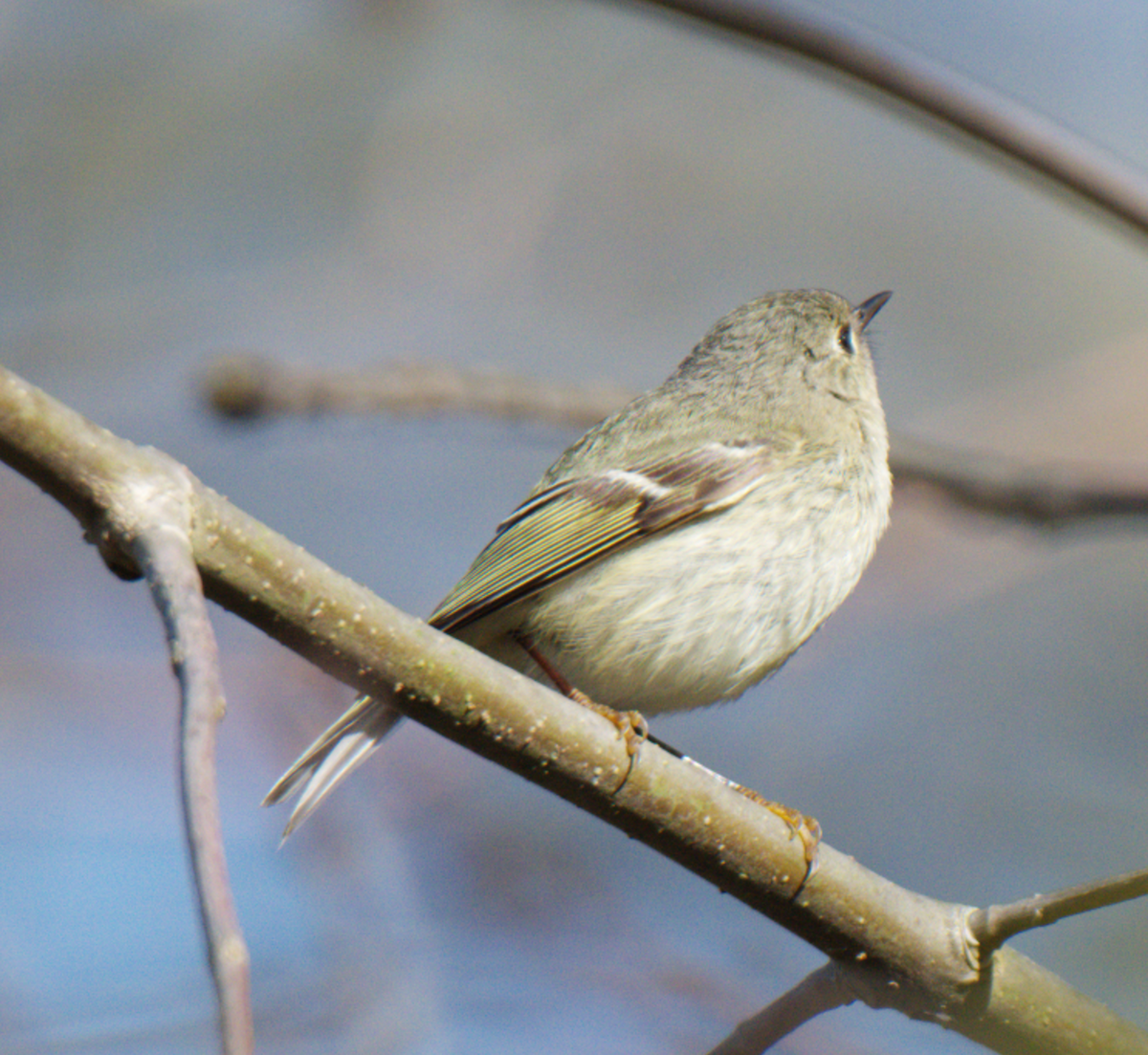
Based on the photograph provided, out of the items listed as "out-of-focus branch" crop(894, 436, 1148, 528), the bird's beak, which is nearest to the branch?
"out-of-focus branch" crop(894, 436, 1148, 528)

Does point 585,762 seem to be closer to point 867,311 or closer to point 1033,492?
point 1033,492

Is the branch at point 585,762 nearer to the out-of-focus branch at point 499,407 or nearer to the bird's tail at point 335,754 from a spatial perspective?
the bird's tail at point 335,754

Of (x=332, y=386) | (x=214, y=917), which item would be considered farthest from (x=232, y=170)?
(x=214, y=917)

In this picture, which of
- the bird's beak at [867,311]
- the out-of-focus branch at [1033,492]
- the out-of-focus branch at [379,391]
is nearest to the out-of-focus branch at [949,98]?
the out-of-focus branch at [1033,492]

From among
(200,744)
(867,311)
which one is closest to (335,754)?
(200,744)

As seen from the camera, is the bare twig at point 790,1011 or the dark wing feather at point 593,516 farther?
the dark wing feather at point 593,516

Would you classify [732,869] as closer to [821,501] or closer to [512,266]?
[821,501]

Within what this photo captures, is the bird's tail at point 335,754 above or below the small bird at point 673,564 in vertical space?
below
